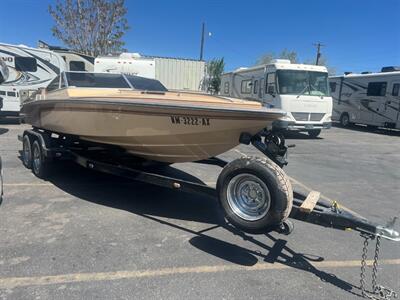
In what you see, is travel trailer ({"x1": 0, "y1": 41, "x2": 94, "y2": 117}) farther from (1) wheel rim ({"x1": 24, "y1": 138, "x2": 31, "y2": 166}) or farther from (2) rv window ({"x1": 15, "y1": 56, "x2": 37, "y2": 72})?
(1) wheel rim ({"x1": 24, "y1": 138, "x2": 31, "y2": 166})

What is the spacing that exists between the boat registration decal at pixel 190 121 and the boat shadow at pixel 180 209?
1.28 metres

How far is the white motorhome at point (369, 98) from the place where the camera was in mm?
18500

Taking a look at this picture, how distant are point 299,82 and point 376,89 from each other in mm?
7419

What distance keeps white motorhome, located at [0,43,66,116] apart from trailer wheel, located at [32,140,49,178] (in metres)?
8.53

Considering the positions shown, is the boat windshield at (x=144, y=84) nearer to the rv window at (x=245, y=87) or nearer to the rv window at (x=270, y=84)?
the rv window at (x=270, y=84)

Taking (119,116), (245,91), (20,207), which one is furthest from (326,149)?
(20,207)

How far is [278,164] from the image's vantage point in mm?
4668

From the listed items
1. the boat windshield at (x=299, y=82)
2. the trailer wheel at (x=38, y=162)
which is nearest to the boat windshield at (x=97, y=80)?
the trailer wheel at (x=38, y=162)

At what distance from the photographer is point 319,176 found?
7.88m

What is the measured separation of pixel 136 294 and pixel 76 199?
9.02 ft

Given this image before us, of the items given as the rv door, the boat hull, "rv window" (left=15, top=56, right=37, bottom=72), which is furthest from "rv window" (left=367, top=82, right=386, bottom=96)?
the boat hull

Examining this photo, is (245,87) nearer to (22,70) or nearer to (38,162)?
(22,70)

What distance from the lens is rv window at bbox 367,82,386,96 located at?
1908 cm

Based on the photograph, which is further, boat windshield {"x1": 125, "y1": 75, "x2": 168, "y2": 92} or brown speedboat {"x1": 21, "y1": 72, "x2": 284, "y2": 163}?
boat windshield {"x1": 125, "y1": 75, "x2": 168, "y2": 92}
